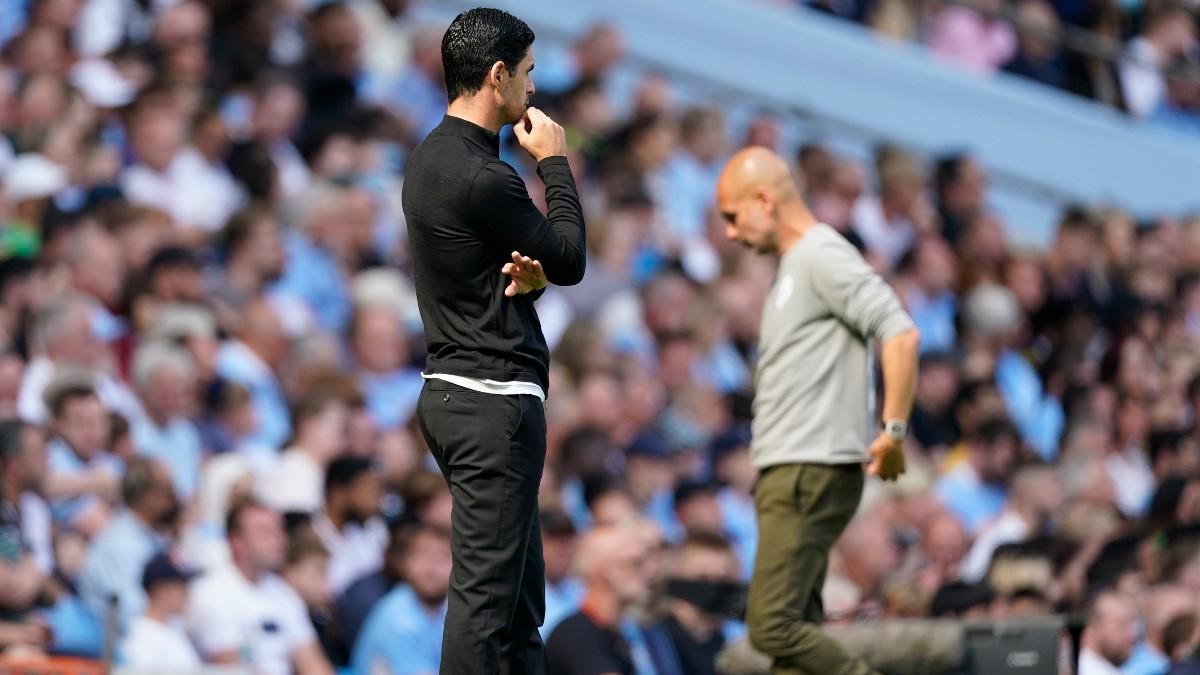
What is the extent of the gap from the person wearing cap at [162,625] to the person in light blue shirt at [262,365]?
154cm

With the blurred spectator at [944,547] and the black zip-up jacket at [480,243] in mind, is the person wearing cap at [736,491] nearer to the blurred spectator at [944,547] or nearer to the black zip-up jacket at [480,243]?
the blurred spectator at [944,547]

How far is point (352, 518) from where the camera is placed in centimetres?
920

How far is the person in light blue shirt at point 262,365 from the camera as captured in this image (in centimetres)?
983

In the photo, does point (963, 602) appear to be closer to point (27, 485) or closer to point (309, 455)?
point (309, 455)

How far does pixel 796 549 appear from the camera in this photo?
21.1ft

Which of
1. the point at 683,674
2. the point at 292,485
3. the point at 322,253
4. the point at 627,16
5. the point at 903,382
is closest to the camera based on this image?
the point at 903,382

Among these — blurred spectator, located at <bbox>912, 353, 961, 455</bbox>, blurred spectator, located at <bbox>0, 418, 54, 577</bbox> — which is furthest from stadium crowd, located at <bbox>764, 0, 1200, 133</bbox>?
blurred spectator, located at <bbox>0, 418, 54, 577</bbox>

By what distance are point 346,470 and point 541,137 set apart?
4.02 meters

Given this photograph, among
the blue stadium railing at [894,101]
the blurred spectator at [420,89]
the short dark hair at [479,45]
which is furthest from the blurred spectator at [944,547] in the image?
the blue stadium railing at [894,101]

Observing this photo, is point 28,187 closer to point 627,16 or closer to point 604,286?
point 604,286

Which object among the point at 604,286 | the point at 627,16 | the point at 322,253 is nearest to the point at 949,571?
the point at 604,286

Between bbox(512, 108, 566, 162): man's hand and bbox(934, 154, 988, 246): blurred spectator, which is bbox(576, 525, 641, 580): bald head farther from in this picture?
bbox(934, 154, 988, 246): blurred spectator

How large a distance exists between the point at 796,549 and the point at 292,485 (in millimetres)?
3495

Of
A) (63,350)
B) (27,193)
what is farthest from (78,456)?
(27,193)
